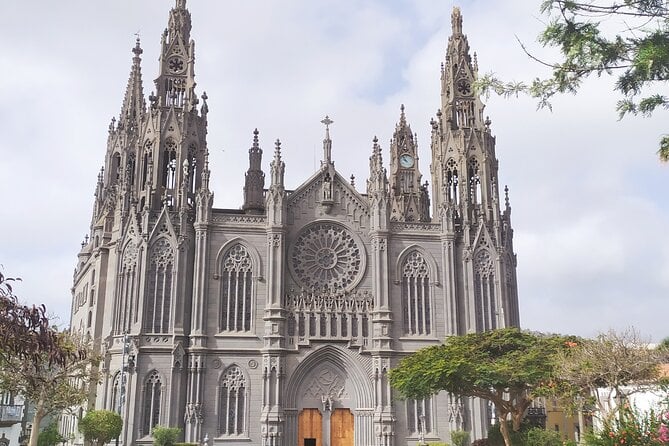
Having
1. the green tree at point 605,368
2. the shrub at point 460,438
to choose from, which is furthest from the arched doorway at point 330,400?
the green tree at point 605,368

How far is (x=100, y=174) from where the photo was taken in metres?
61.4

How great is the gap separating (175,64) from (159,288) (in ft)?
52.9

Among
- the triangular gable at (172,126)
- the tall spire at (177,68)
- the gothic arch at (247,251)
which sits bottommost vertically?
the gothic arch at (247,251)

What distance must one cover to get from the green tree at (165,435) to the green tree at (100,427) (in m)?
3.07

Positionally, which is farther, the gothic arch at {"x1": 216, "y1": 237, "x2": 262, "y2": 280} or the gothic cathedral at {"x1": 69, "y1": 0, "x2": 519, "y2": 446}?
the gothic arch at {"x1": 216, "y1": 237, "x2": 262, "y2": 280}

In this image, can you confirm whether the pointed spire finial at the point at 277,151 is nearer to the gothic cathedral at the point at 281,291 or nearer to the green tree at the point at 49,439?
the gothic cathedral at the point at 281,291

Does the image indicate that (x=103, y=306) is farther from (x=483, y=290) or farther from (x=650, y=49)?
(x=650, y=49)

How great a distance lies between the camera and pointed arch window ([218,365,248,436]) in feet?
135

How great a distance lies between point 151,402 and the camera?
40.4m

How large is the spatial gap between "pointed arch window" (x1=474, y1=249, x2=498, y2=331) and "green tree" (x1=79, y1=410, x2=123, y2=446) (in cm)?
2235

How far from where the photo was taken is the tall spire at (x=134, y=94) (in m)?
59.4

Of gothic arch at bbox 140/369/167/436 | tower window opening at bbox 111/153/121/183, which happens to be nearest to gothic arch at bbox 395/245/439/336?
gothic arch at bbox 140/369/167/436

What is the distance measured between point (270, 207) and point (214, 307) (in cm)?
715

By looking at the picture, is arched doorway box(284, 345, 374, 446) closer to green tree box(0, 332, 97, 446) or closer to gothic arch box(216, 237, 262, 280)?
gothic arch box(216, 237, 262, 280)
